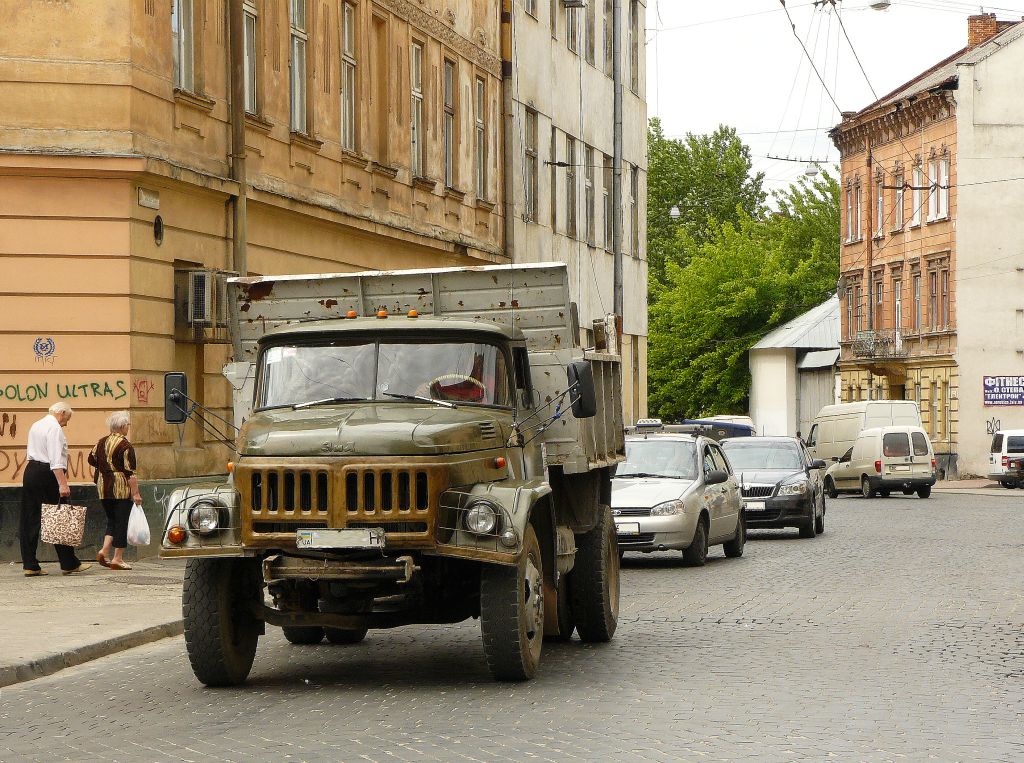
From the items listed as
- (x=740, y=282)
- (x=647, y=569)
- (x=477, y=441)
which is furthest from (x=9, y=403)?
(x=740, y=282)

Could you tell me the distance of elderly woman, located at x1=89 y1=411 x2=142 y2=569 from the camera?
19.2 meters

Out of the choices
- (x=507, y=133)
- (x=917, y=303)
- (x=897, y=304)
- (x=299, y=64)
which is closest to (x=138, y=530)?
(x=299, y=64)

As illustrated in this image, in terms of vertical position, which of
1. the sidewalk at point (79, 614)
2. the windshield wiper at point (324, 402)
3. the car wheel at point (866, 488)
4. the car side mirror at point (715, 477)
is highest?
the windshield wiper at point (324, 402)

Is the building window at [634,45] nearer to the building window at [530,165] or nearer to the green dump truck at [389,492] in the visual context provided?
the building window at [530,165]

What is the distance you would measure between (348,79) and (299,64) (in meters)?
2.13

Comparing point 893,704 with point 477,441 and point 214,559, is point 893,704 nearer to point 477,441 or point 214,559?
point 477,441

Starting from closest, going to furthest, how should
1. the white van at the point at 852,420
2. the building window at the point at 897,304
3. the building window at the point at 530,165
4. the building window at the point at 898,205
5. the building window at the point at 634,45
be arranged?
the building window at the point at 530,165
the building window at the point at 634,45
the white van at the point at 852,420
the building window at the point at 898,205
the building window at the point at 897,304

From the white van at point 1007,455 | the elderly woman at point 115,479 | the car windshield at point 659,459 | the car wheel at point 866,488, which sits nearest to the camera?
the elderly woman at point 115,479

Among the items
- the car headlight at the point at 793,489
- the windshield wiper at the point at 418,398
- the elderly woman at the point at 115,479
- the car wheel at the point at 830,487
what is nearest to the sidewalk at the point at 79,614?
the elderly woman at the point at 115,479

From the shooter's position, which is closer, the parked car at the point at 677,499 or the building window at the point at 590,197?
the parked car at the point at 677,499

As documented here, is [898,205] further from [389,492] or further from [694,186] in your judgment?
[389,492]

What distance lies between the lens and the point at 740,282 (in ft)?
297

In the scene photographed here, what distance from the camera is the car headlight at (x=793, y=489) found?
2873 centimetres

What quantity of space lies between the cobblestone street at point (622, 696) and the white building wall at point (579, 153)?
21939 mm
